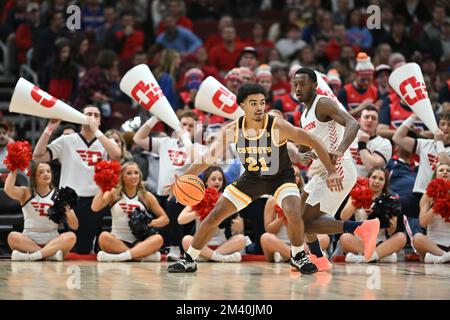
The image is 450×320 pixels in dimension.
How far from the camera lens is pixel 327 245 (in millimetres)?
9328

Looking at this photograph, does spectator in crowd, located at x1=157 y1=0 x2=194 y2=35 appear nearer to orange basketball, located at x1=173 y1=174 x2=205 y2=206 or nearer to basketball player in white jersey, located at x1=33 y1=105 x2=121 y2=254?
basketball player in white jersey, located at x1=33 y1=105 x2=121 y2=254

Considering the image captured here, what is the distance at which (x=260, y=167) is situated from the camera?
756 cm

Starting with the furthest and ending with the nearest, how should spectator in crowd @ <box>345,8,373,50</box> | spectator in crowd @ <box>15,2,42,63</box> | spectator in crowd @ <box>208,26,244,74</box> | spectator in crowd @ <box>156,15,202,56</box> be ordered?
1. spectator in crowd @ <box>345,8,373,50</box>
2. spectator in crowd @ <box>156,15,202,56</box>
3. spectator in crowd @ <box>15,2,42,63</box>
4. spectator in crowd @ <box>208,26,244,74</box>

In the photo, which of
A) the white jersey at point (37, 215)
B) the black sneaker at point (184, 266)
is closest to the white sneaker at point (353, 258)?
the black sneaker at point (184, 266)

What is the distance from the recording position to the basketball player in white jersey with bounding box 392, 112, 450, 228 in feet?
31.3

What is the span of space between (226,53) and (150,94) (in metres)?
3.83

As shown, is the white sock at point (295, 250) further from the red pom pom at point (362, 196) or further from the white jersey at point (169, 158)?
the white jersey at point (169, 158)

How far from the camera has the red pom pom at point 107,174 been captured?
895 cm

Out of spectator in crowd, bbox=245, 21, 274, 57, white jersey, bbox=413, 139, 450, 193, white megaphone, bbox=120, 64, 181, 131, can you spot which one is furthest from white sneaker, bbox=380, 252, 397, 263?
spectator in crowd, bbox=245, 21, 274, 57

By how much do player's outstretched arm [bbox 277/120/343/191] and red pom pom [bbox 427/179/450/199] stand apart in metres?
1.90

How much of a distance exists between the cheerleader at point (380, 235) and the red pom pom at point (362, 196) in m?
0.08

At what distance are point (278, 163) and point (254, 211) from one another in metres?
2.15
